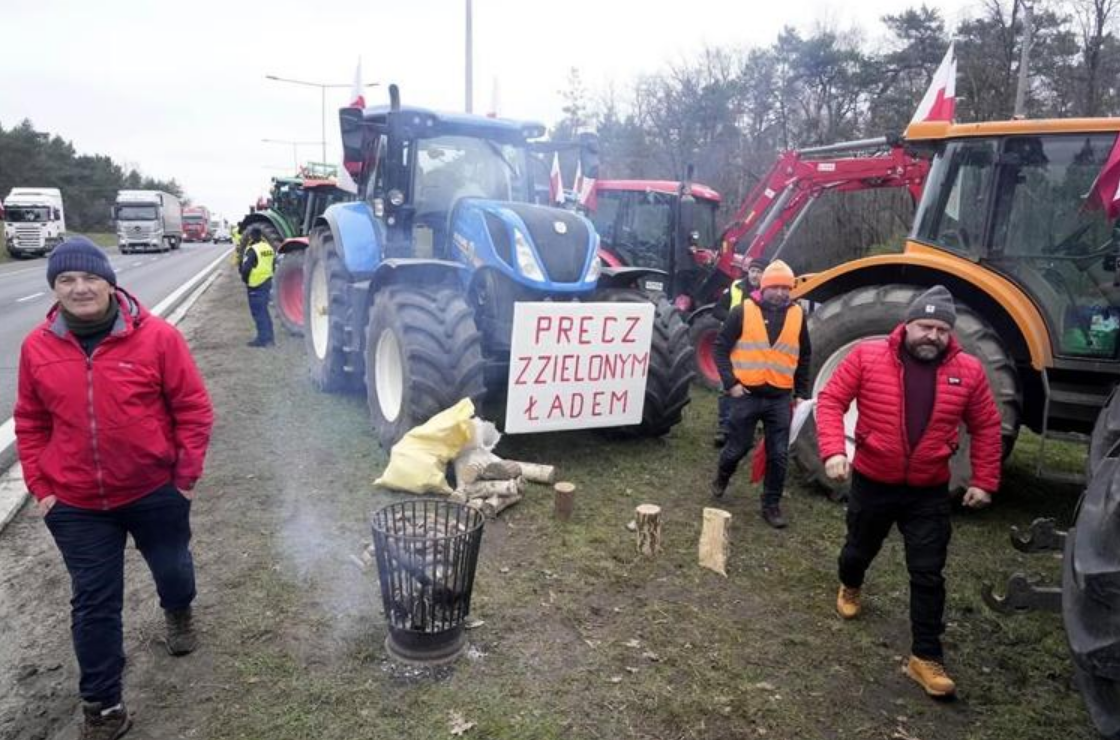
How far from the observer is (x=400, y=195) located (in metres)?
6.37

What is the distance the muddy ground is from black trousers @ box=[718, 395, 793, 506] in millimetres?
301

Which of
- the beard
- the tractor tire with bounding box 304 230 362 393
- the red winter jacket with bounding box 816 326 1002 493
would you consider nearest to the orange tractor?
the red winter jacket with bounding box 816 326 1002 493

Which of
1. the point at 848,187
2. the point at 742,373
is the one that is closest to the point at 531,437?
the point at 742,373

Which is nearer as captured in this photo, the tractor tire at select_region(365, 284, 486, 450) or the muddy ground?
the muddy ground

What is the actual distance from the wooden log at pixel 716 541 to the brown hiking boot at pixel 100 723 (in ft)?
9.46

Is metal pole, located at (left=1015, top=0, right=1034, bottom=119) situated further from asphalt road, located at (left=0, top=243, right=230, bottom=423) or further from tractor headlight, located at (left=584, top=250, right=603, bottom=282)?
asphalt road, located at (left=0, top=243, right=230, bottom=423)

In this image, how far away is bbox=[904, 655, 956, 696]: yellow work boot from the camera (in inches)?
127

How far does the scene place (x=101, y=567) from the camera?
2883mm

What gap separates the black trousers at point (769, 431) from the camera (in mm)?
5066

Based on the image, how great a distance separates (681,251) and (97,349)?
790 cm

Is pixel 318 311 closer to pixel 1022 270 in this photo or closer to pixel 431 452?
pixel 431 452

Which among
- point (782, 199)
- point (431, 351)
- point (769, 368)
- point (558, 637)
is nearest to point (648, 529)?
point (558, 637)

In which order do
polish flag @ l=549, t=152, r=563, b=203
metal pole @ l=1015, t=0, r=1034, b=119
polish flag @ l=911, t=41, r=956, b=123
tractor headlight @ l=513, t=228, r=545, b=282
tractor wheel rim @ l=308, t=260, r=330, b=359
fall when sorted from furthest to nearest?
metal pole @ l=1015, t=0, r=1034, b=119
tractor wheel rim @ l=308, t=260, r=330, b=359
polish flag @ l=549, t=152, r=563, b=203
polish flag @ l=911, t=41, r=956, b=123
tractor headlight @ l=513, t=228, r=545, b=282

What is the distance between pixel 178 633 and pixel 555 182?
16.3 ft
